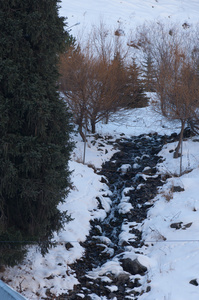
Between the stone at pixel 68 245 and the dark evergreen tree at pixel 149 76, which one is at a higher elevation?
the dark evergreen tree at pixel 149 76

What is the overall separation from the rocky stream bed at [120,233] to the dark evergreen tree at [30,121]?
1.27 m

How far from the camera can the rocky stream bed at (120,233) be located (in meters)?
5.35

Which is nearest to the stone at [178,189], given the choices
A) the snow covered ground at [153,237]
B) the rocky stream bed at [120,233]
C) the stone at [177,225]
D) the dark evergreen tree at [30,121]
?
the snow covered ground at [153,237]

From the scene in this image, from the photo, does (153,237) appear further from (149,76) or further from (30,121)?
(149,76)

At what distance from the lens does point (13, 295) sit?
1.85 metres

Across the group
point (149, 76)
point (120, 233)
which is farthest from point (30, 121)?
point (149, 76)

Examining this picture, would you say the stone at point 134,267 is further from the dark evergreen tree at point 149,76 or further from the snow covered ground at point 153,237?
the dark evergreen tree at point 149,76

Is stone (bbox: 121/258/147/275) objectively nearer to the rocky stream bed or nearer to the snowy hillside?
the rocky stream bed

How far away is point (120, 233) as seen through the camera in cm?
752

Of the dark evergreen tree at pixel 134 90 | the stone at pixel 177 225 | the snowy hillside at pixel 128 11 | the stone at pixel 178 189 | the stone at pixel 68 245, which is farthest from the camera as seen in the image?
the snowy hillside at pixel 128 11

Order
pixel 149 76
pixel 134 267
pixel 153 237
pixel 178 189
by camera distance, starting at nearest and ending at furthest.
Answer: pixel 134 267, pixel 153 237, pixel 178 189, pixel 149 76

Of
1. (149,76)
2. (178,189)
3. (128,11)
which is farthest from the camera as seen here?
(128,11)

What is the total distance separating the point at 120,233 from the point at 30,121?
3.83 metres

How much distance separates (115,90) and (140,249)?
9120 millimetres
